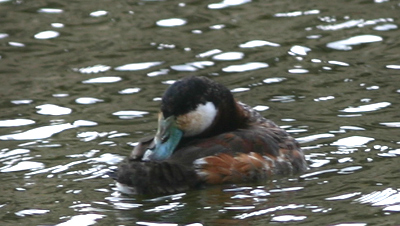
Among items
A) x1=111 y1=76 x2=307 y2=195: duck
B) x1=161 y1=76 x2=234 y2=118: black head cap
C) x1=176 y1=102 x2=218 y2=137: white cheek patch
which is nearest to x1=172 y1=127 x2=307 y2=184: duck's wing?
x1=111 y1=76 x2=307 y2=195: duck

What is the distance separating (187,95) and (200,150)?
0.49 meters

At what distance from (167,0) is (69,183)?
722 centimetres

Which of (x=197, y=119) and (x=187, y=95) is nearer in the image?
(x=187, y=95)

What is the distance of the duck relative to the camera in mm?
8023

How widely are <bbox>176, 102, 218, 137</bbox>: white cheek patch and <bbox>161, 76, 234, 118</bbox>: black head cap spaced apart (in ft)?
0.14

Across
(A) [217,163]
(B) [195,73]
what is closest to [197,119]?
(A) [217,163]

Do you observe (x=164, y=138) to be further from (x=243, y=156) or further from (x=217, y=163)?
(x=243, y=156)

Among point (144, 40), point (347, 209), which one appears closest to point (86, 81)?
point (144, 40)

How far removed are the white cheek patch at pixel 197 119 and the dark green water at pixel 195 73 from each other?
63cm

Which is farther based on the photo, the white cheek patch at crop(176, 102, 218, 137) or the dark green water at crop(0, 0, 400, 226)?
the white cheek patch at crop(176, 102, 218, 137)

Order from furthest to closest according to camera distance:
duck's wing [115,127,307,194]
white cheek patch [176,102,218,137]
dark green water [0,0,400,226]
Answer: white cheek patch [176,102,218,137], duck's wing [115,127,307,194], dark green water [0,0,400,226]

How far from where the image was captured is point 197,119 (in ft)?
27.6

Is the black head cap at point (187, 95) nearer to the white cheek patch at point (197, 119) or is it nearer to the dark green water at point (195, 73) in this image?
the white cheek patch at point (197, 119)

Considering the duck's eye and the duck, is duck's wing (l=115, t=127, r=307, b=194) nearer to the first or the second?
the duck
